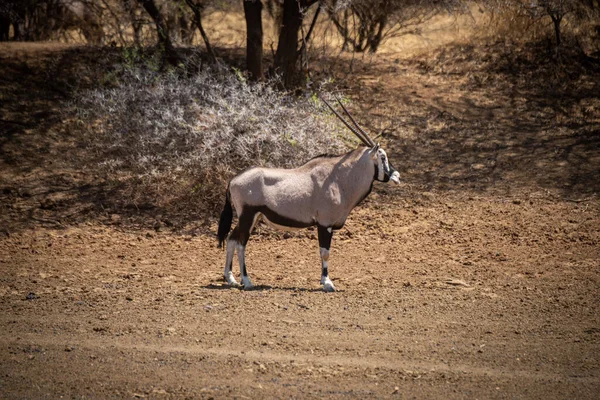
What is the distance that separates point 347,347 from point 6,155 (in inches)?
328

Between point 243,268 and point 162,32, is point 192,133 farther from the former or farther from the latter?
point 243,268

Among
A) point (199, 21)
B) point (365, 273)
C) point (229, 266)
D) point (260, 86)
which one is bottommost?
point (365, 273)

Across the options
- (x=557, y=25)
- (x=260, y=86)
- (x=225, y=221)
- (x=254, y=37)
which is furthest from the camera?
(x=557, y=25)

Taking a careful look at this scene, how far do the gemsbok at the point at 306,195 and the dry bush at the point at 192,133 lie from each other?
3105 mm

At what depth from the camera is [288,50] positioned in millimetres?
14266

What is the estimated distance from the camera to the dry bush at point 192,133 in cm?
1177

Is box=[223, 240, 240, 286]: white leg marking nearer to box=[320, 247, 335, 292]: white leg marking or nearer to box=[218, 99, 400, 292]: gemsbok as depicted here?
box=[218, 99, 400, 292]: gemsbok

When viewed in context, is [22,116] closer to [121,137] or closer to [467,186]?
[121,137]

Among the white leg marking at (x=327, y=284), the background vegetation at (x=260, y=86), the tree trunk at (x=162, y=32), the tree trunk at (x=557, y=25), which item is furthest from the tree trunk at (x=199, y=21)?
the tree trunk at (x=557, y=25)

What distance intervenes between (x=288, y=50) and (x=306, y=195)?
6.65 meters

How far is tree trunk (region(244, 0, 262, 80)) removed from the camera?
547 inches

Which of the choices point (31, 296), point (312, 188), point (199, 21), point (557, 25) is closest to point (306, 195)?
point (312, 188)

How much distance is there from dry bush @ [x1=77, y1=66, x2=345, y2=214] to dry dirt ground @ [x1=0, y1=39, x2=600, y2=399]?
691 mm

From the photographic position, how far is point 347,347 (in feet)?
21.9
